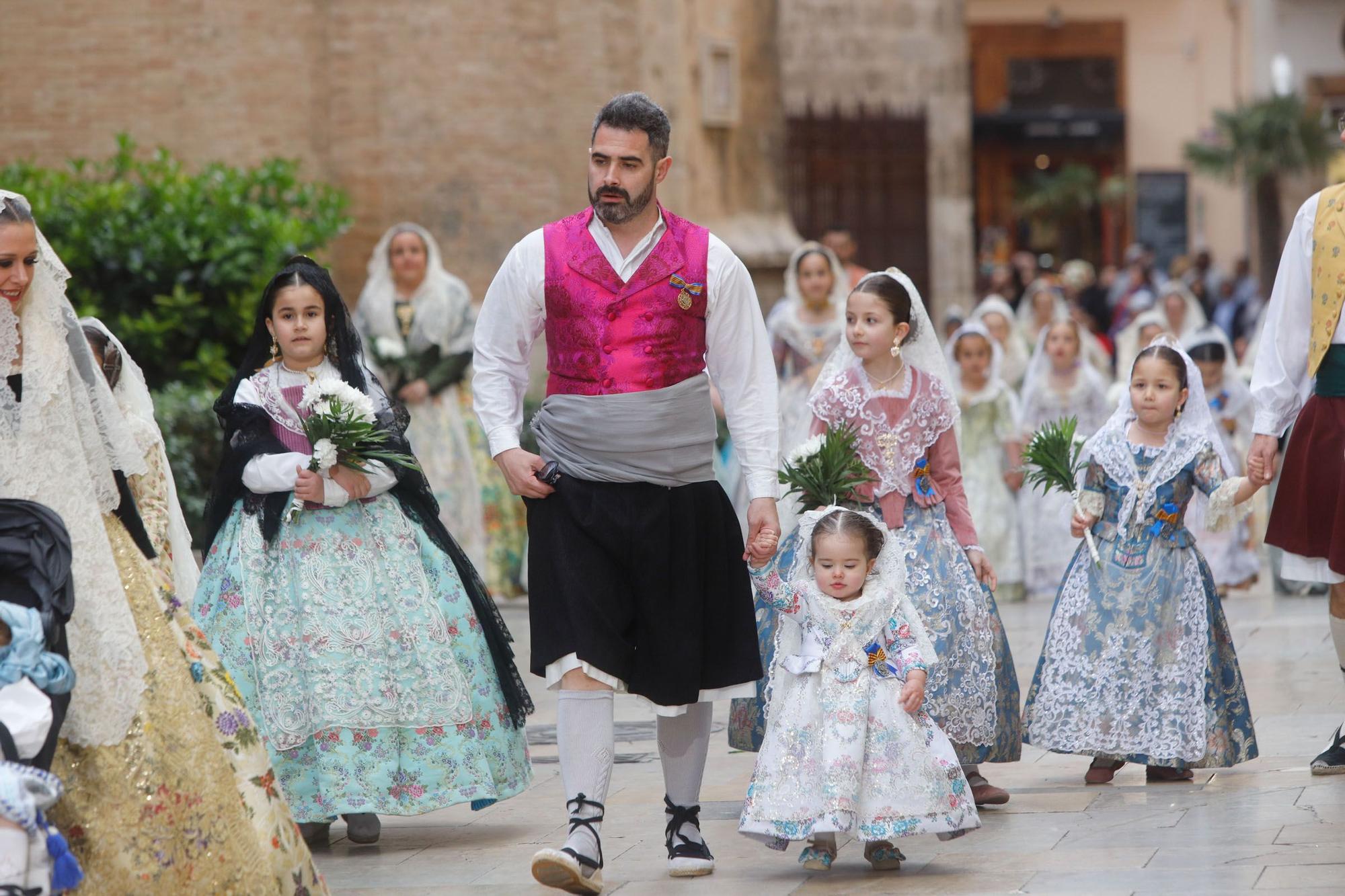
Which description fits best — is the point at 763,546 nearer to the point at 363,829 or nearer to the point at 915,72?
the point at 363,829

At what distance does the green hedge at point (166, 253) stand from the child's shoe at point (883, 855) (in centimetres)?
777

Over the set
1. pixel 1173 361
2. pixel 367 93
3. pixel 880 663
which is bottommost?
pixel 880 663

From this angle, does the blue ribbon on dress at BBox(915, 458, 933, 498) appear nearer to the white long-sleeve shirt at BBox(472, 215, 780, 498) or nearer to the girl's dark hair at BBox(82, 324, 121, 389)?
the white long-sleeve shirt at BBox(472, 215, 780, 498)

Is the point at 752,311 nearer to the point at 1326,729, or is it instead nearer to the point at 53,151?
the point at 1326,729

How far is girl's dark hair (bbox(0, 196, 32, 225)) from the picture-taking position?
Result: 4.88 metres

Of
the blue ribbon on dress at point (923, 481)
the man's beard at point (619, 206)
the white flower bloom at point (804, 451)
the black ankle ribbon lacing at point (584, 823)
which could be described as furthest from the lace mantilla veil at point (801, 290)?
the black ankle ribbon lacing at point (584, 823)

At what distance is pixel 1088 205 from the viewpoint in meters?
40.1

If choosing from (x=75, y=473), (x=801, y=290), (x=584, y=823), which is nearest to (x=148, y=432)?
(x=75, y=473)

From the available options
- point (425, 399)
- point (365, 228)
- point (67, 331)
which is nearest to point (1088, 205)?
point (365, 228)

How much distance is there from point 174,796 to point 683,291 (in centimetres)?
190

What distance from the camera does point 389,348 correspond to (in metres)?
11.9

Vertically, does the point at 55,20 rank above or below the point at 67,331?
above

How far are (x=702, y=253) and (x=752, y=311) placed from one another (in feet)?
0.75

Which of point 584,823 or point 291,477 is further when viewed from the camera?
point 291,477
